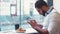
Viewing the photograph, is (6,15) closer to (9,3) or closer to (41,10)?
(9,3)

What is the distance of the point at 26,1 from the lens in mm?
2719

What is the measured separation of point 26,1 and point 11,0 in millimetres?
311

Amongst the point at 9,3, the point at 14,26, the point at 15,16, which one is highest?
the point at 9,3

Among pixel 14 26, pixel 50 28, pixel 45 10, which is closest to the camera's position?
pixel 50 28

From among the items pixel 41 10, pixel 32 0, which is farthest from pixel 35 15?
pixel 41 10

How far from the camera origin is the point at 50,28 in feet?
5.25

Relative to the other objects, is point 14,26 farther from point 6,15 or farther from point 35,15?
Result: point 35,15

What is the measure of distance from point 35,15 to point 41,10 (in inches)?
32.5

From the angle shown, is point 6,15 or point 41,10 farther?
point 6,15

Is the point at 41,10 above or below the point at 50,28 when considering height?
Answer: above

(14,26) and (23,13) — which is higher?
(23,13)

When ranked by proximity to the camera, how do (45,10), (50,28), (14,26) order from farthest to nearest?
(14,26) → (45,10) → (50,28)

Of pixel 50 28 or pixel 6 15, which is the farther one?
pixel 6 15

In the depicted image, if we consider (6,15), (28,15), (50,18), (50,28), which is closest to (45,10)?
(50,18)
